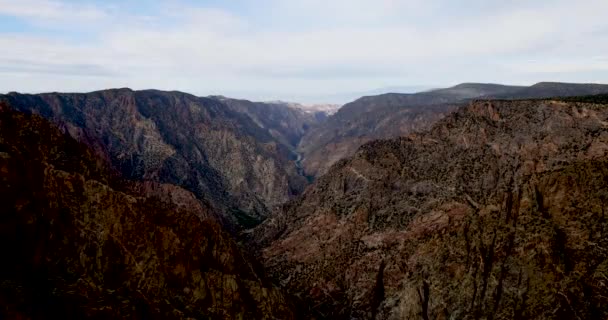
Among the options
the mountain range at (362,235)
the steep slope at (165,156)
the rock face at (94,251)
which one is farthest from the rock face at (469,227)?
the steep slope at (165,156)

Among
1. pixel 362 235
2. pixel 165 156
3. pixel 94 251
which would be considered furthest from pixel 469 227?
pixel 165 156

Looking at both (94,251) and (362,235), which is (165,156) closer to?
(362,235)

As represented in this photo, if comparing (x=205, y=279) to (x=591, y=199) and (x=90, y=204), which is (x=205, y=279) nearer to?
(x=90, y=204)

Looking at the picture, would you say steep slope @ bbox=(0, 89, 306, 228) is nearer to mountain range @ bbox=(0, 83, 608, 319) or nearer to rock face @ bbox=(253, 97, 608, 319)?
mountain range @ bbox=(0, 83, 608, 319)

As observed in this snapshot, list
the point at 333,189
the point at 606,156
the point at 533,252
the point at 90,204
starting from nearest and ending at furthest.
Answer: the point at 90,204
the point at 533,252
the point at 606,156
the point at 333,189

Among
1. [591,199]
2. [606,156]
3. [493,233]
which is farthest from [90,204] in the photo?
[606,156]

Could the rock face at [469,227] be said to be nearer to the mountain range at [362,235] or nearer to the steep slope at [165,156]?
the mountain range at [362,235]

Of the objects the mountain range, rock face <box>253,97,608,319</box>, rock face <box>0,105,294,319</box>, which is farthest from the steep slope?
rock face <box>0,105,294,319</box>
